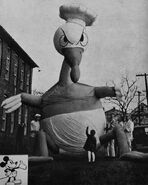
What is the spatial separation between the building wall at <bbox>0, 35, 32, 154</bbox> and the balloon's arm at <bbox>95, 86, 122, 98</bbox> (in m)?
0.45

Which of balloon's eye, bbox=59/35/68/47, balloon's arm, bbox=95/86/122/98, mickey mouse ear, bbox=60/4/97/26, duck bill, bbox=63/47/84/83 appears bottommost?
balloon's arm, bbox=95/86/122/98

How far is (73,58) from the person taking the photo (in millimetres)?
1761

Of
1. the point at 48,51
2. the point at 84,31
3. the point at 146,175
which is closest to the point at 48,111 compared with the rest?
the point at 48,51

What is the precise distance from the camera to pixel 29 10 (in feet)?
6.38

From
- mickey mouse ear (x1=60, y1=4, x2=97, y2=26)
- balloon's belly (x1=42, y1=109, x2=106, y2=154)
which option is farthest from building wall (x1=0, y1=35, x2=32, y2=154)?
mickey mouse ear (x1=60, y1=4, x2=97, y2=26)

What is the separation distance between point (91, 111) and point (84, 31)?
1.57 feet

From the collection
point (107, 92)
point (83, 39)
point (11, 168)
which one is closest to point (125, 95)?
point (107, 92)

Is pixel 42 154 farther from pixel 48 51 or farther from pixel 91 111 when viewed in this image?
pixel 48 51

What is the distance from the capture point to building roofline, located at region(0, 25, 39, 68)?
1919mm

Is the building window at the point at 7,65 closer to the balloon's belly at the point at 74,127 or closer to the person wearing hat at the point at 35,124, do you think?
the person wearing hat at the point at 35,124

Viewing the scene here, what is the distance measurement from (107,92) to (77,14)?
A: 1.62 ft

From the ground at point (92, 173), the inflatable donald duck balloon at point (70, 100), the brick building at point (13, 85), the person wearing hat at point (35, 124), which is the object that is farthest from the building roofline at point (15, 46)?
the ground at point (92, 173)

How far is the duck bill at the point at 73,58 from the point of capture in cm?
172

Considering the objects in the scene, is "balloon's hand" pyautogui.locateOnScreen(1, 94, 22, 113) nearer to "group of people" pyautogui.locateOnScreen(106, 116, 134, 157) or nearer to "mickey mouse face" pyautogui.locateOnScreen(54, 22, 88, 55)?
"mickey mouse face" pyautogui.locateOnScreen(54, 22, 88, 55)
